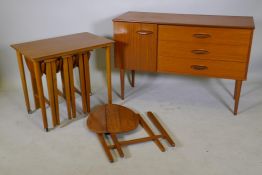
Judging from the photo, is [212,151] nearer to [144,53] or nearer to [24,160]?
[144,53]

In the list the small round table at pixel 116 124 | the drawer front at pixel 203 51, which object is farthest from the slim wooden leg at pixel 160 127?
the drawer front at pixel 203 51

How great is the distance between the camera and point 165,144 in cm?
223

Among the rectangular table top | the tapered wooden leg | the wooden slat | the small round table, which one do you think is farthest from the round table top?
the rectangular table top

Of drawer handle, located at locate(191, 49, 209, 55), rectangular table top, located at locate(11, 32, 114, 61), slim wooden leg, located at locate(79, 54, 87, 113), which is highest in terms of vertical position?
rectangular table top, located at locate(11, 32, 114, 61)

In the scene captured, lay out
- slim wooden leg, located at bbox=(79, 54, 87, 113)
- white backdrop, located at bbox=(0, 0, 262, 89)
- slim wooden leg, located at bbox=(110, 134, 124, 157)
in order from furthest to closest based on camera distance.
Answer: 1. white backdrop, located at bbox=(0, 0, 262, 89)
2. slim wooden leg, located at bbox=(79, 54, 87, 113)
3. slim wooden leg, located at bbox=(110, 134, 124, 157)

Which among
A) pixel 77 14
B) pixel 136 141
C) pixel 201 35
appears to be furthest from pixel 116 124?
pixel 77 14

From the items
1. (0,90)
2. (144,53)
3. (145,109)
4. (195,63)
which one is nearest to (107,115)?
(145,109)

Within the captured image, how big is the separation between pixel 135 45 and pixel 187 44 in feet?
1.40

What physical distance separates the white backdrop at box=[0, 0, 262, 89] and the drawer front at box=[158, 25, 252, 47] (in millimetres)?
573

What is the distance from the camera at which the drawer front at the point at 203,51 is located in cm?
240

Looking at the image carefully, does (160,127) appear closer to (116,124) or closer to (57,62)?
(116,124)

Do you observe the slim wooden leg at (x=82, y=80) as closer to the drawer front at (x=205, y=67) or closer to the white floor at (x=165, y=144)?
the white floor at (x=165, y=144)

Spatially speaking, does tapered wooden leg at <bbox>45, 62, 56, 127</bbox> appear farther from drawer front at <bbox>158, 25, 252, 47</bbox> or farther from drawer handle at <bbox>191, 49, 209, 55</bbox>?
drawer handle at <bbox>191, 49, 209, 55</bbox>

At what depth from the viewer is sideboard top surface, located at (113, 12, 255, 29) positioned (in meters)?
2.40
